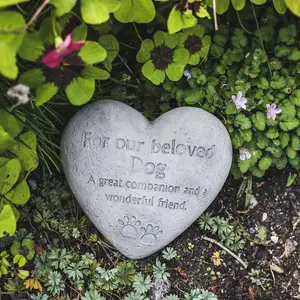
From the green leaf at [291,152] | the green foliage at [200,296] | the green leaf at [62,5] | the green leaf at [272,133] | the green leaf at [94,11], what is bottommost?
the green foliage at [200,296]

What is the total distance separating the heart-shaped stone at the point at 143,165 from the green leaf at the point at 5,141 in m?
0.25

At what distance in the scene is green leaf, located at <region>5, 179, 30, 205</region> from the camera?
1738 mm

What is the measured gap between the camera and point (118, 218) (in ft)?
6.12

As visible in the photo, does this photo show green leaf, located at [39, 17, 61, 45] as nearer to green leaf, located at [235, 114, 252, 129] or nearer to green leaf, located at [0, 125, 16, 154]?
green leaf, located at [0, 125, 16, 154]

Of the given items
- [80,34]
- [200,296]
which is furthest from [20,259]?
[80,34]

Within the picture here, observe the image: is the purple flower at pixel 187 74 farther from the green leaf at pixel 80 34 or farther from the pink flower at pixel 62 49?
the pink flower at pixel 62 49

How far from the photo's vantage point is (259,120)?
6.00ft

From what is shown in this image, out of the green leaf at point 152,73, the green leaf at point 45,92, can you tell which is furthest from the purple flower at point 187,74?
the green leaf at point 45,92

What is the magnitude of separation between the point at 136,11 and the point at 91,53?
0.27 meters

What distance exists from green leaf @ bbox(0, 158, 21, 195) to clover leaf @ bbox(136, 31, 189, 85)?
0.49 m

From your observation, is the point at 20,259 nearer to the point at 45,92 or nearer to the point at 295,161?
the point at 45,92

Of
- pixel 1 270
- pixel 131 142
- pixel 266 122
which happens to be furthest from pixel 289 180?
pixel 1 270

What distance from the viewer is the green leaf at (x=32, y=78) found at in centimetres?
144

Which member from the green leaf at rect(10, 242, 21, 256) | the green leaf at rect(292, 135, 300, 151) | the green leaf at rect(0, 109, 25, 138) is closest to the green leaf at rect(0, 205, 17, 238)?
the green leaf at rect(0, 109, 25, 138)
